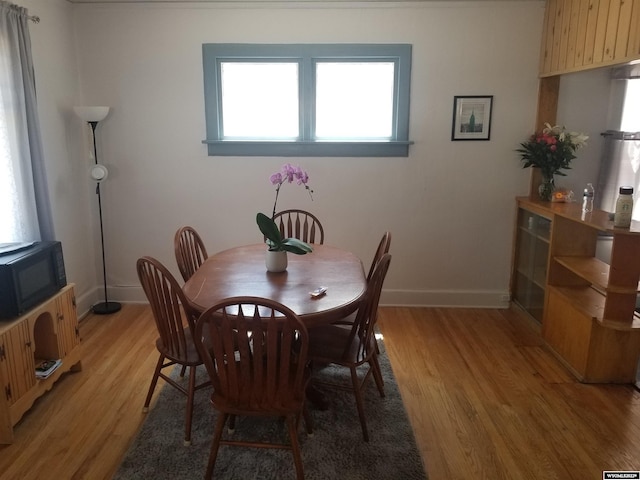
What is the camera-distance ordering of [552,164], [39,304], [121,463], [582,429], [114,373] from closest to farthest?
[121,463], [582,429], [39,304], [114,373], [552,164]

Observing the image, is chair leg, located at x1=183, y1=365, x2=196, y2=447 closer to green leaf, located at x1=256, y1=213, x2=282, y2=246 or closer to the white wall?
green leaf, located at x1=256, y1=213, x2=282, y2=246

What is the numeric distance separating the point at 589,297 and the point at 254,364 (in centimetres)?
240

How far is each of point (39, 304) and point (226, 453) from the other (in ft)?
4.41

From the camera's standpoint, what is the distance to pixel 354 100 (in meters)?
3.89

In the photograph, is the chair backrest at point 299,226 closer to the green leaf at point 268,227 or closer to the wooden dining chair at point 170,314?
the green leaf at point 268,227

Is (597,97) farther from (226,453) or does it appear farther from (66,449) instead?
(66,449)

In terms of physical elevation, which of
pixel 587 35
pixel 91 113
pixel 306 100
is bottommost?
pixel 91 113

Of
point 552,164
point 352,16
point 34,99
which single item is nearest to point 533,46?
point 552,164

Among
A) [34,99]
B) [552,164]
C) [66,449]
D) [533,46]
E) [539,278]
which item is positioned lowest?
[66,449]

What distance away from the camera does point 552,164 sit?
3.61 m

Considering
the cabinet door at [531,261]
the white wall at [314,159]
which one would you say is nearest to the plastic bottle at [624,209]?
the cabinet door at [531,261]

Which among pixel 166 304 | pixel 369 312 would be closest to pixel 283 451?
pixel 369 312

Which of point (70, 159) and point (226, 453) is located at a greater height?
point (70, 159)

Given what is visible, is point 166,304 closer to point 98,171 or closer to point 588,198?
point 98,171
